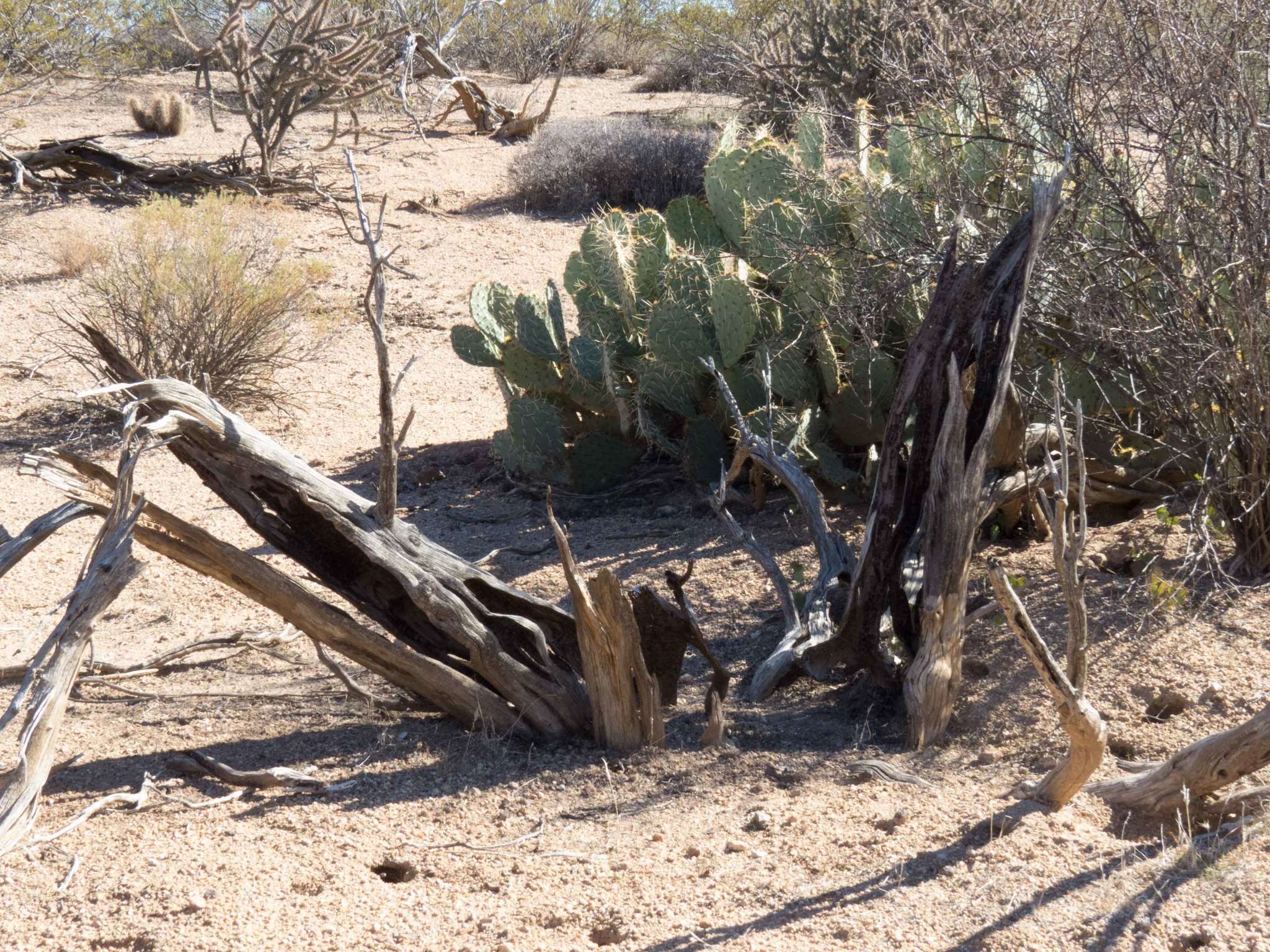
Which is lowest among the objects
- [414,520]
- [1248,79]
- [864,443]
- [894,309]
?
[414,520]

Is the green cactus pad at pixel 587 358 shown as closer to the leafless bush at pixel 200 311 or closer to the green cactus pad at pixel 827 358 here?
the green cactus pad at pixel 827 358

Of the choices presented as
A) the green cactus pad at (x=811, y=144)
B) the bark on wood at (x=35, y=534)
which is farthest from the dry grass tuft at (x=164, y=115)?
the bark on wood at (x=35, y=534)

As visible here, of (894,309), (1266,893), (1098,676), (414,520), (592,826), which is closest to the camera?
(1266,893)

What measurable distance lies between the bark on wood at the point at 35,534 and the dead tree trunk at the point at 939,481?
2.19 m

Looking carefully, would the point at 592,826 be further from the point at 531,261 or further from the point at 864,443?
the point at 531,261

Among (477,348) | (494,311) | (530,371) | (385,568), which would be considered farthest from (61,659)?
(494,311)

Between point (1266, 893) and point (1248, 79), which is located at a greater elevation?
point (1248, 79)

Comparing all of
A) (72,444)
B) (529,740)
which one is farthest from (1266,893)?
(72,444)

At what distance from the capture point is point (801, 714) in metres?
3.83

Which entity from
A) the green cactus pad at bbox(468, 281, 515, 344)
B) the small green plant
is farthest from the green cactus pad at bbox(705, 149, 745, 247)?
the small green plant

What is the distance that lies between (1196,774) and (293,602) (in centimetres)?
232

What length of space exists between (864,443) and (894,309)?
0.67 meters

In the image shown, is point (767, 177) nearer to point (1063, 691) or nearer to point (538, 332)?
point (538, 332)

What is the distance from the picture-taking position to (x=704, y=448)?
592cm
